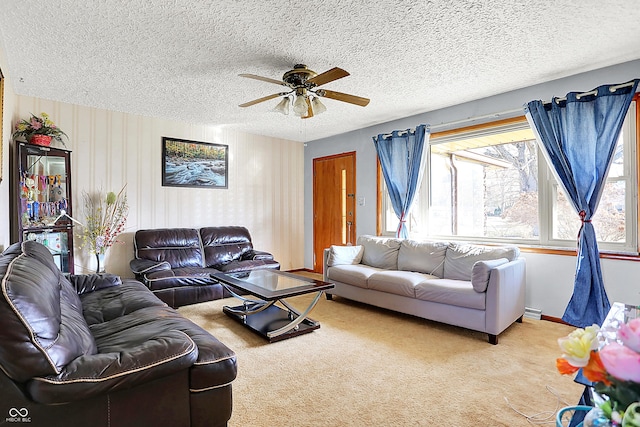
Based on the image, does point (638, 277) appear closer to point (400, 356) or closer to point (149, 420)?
point (400, 356)

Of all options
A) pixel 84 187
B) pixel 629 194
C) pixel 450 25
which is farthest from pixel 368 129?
pixel 84 187

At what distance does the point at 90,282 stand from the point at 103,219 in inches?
66.9

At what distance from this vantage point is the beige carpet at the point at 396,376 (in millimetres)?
1877

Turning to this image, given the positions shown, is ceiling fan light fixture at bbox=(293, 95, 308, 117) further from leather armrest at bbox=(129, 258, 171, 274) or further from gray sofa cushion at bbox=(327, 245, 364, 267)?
leather armrest at bbox=(129, 258, 171, 274)

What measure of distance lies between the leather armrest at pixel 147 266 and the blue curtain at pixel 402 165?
10.1 ft

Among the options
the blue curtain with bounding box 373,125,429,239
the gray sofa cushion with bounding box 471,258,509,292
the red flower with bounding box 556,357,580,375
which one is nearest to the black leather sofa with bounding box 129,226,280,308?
the blue curtain with bounding box 373,125,429,239

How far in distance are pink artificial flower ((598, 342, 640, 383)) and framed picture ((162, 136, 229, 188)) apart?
504 cm

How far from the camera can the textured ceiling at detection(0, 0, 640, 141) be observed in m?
2.21

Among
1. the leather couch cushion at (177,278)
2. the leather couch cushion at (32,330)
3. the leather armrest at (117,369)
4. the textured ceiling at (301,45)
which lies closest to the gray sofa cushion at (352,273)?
the leather couch cushion at (177,278)

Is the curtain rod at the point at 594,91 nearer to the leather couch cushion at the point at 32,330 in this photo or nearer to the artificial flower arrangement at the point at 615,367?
the artificial flower arrangement at the point at 615,367

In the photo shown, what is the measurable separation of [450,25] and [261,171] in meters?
3.97

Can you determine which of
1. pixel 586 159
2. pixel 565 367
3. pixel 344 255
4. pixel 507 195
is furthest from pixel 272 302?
pixel 586 159

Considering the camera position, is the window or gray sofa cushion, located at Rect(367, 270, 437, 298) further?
gray sofa cushion, located at Rect(367, 270, 437, 298)

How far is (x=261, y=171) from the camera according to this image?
579cm
